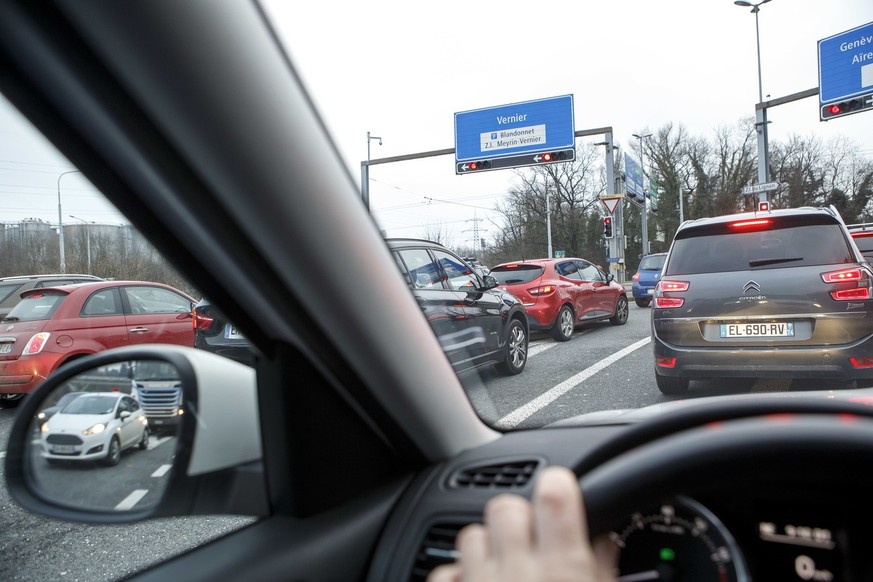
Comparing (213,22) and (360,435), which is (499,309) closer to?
(360,435)

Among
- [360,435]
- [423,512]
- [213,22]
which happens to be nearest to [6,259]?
[213,22]

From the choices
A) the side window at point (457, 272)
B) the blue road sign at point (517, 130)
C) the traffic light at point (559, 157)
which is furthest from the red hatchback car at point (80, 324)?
the blue road sign at point (517, 130)

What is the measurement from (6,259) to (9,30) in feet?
2.29

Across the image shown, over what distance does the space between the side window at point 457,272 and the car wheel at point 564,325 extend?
2144mm

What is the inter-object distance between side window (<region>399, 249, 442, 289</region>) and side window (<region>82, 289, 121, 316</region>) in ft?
3.37

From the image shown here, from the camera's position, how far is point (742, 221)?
3100 mm

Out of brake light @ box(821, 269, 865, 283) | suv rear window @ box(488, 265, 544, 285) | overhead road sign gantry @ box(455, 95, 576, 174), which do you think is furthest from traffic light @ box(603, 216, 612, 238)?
overhead road sign gantry @ box(455, 95, 576, 174)

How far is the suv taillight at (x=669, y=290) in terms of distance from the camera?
2968 mm

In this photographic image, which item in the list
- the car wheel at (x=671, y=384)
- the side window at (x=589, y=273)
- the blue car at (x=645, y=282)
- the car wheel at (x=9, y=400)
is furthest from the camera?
the blue car at (x=645, y=282)

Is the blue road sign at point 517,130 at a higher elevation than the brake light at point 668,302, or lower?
higher

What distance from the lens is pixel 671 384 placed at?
2.83m

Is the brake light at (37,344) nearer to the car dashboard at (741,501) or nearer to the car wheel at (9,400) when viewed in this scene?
the car wheel at (9,400)

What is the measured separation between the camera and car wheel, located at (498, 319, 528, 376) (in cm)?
364

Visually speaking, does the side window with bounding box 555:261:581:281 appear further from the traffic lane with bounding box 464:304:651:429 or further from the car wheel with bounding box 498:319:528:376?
the car wheel with bounding box 498:319:528:376
